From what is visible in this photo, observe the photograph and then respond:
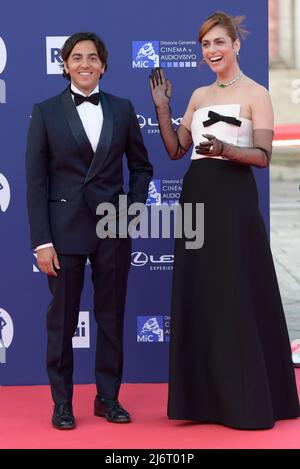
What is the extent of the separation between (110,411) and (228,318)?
0.65 m

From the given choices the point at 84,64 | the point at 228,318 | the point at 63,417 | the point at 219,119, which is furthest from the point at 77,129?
the point at 63,417

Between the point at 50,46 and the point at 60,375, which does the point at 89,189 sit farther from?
the point at 50,46

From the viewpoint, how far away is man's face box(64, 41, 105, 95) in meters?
3.94

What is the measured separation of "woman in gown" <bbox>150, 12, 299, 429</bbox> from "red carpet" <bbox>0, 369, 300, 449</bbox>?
0.28 ft

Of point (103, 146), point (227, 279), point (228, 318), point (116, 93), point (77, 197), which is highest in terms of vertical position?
point (116, 93)

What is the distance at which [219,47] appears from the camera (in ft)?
13.1

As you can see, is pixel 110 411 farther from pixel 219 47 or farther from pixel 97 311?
pixel 219 47

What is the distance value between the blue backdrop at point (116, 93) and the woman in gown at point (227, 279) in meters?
0.65

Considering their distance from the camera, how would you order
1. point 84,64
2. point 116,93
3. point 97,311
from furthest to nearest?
point 116,93, point 97,311, point 84,64

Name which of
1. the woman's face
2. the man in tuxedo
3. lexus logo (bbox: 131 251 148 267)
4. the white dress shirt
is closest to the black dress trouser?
the man in tuxedo

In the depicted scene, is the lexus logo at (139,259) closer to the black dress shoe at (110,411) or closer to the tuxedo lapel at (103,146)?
the black dress shoe at (110,411)

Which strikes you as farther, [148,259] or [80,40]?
[148,259]

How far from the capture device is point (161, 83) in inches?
163
